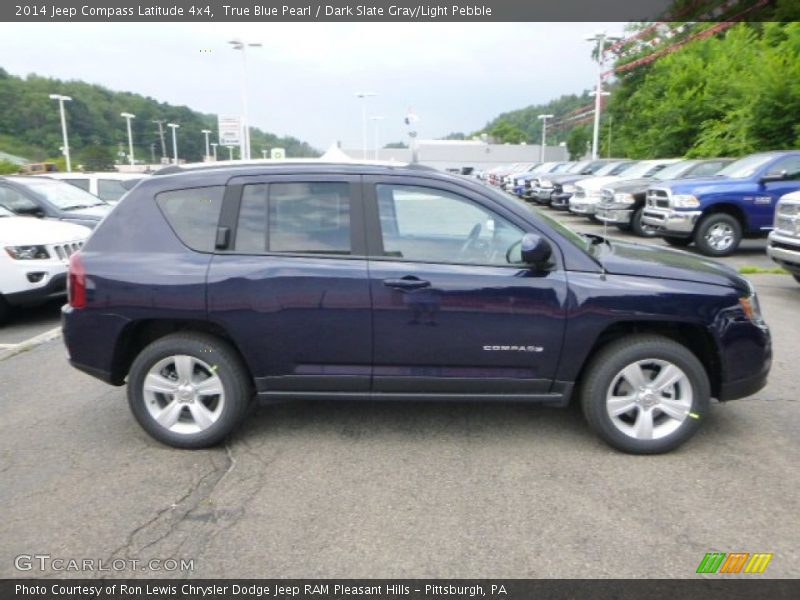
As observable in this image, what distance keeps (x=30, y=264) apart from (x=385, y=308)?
199 inches

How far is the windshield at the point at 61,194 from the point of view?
9.56m

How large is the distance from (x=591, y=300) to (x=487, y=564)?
1659mm

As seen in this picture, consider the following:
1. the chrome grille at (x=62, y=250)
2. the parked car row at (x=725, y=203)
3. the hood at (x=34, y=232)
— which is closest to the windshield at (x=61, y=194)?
the hood at (x=34, y=232)

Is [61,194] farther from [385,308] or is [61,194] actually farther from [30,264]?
[385,308]

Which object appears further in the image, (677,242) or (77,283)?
(677,242)

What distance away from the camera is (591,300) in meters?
3.55

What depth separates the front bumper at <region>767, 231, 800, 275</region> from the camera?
24.1 feet

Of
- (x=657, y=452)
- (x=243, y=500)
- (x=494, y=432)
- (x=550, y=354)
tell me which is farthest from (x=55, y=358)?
(x=657, y=452)

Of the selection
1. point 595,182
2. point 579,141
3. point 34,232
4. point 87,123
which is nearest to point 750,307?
point 34,232

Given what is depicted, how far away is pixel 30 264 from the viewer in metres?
6.59

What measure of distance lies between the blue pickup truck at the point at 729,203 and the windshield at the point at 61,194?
10441mm

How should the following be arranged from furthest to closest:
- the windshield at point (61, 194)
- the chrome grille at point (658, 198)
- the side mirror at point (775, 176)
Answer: the chrome grille at point (658, 198), the side mirror at point (775, 176), the windshield at point (61, 194)

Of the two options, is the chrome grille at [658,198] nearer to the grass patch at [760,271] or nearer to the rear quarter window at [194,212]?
the grass patch at [760,271]

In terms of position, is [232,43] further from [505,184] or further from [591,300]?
[591,300]
